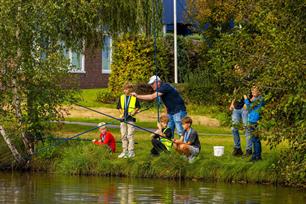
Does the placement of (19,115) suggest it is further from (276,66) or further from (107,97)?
(107,97)

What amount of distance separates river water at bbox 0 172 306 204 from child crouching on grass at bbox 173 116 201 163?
820 millimetres

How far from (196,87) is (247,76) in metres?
20.1

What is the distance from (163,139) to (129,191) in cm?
361

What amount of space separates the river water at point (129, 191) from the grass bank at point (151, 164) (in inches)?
14.5

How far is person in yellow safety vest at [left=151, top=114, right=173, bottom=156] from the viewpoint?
23855 mm

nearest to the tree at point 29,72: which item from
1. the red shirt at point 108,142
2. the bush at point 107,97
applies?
the red shirt at point 108,142

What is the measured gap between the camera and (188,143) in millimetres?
23297

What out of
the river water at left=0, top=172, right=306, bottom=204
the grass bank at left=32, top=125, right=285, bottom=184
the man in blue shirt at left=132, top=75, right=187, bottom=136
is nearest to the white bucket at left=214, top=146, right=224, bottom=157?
the grass bank at left=32, top=125, right=285, bottom=184

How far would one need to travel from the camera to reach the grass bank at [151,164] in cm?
2230

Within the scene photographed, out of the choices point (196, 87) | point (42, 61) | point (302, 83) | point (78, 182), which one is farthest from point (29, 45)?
point (196, 87)

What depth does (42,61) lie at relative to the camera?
24.9m

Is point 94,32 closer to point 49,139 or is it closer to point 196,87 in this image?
point 49,139

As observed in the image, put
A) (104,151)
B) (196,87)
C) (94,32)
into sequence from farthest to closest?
(196,87) < (94,32) < (104,151)

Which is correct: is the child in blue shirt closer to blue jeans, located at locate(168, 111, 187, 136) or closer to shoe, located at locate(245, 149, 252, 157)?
shoe, located at locate(245, 149, 252, 157)
